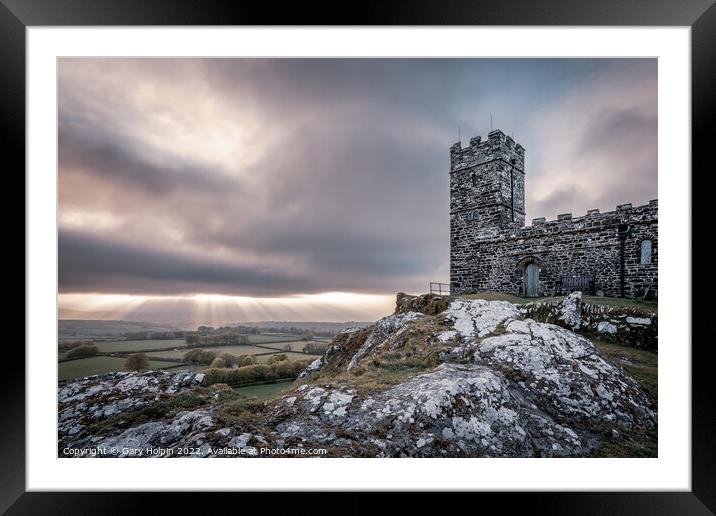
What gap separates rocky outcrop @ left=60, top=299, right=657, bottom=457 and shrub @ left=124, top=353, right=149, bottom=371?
139mm

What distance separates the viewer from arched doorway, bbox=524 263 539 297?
24.0 feet

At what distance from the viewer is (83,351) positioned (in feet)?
14.4

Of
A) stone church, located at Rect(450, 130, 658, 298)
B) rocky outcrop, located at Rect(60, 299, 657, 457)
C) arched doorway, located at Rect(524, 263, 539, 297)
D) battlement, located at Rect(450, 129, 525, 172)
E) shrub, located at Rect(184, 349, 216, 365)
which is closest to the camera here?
rocky outcrop, located at Rect(60, 299, 657, 457)

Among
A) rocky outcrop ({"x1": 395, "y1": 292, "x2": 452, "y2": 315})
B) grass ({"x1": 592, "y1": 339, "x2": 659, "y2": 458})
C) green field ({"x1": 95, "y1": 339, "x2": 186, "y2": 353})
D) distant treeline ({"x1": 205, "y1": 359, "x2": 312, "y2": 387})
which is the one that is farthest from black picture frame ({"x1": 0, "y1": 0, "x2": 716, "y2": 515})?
rocky outcrop ({"x1": 395, "y1": 292, "x2": 452, "y2": 315})

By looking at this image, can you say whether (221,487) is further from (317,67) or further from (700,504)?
(317,67)

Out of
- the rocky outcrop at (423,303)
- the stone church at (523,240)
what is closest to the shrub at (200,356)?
the rocky outcrop at (423,303)

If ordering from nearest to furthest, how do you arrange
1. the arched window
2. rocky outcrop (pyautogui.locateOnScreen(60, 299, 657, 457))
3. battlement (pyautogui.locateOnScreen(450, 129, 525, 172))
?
rocky outcrop (pyautogui.locateOnScreen(60, 299, 657, 457)), the arched window, battlement (pyautogui.locateOnScreen(450, 129, 525, 172))

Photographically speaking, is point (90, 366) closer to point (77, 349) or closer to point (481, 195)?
point (77, 349)

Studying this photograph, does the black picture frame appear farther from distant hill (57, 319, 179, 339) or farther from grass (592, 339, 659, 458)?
distant hill (57, 319, 179, 339)

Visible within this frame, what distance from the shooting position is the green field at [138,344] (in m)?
Result: 4.65

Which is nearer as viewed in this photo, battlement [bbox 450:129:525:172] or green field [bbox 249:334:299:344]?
green field [bbox 249:334:299:344]
